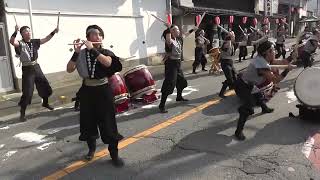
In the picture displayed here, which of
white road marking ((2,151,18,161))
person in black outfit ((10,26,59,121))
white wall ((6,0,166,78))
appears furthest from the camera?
white wall ((6,0,166,78))

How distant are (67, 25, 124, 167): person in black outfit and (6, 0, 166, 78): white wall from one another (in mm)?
7144

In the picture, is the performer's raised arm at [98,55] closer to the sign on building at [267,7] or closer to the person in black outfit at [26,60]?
the person in black outfit at [26,60]

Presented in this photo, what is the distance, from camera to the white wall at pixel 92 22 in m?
12.2

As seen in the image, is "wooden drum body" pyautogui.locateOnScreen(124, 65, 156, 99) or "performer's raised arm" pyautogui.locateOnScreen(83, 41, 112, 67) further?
"wooden drum body" pyautogui.locateOnScreen(124, 65, 156, 99)

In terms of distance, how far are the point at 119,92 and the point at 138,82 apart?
79cm

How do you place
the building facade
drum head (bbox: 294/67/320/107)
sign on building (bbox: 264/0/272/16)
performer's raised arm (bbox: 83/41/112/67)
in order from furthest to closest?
sign on building (bbox: 264/0/272/16) < the building facade < drum head (bbox: 294/67/320/107) < performer's raised arm (bbox: 83/41/112/67)

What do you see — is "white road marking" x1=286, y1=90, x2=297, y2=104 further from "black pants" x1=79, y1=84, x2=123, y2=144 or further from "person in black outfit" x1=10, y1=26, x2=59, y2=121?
"person in black outfit" x1=10, y1=26, x2=59, y2=121

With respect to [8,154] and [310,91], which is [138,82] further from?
[310,91]

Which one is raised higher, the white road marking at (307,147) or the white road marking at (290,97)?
the white road marking at (307,147)

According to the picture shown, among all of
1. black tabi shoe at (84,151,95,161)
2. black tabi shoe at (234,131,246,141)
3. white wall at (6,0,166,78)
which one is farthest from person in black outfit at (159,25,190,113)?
white wall at (6,0,166,78)

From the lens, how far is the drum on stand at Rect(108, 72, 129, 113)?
7.99 meters

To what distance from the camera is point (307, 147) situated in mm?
5703

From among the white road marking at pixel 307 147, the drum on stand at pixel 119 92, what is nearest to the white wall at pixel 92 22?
the drum on stand at pixel 119 92

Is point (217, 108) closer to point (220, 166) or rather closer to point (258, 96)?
point (258, 96)
